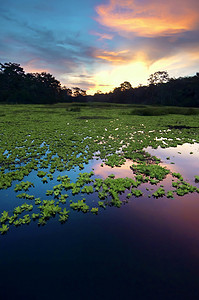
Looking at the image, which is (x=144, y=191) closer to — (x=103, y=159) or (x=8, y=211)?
(x=103, y=159)

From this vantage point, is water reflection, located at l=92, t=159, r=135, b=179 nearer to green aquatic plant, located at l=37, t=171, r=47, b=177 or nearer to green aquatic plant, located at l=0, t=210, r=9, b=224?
green aquatic plant, located at l=37, t=171, r=47, b=177

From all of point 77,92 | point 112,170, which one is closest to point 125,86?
point 77,92

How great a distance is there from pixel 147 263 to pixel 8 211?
5.29m

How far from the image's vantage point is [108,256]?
4.89 meters

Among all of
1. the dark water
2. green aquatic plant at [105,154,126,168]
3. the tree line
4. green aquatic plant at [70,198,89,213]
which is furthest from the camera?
the tree line

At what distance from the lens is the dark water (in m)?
4.04

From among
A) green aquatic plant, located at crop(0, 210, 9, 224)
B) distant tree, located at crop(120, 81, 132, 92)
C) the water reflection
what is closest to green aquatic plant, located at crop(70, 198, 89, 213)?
green aquatic plant, located at crop(0, 210, 9, 224)

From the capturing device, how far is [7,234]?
18.3 feet

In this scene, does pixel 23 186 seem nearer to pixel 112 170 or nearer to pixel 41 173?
pixel 41 173

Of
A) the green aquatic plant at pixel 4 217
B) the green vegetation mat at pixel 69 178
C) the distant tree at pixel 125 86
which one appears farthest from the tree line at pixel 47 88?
the green aquatic plant at pixel 4 217

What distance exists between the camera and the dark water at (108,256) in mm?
4039

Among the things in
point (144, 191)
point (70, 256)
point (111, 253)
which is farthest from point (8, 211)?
point (144, 191)

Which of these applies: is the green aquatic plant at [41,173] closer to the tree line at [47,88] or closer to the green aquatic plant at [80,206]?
the green aquatic plant at [80,206]

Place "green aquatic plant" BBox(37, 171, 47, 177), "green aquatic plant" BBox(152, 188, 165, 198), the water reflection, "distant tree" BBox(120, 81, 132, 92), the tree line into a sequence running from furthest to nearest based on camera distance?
1. "distant tree" BBox(120, 81, 132, 92)
2. the tree line
3. the water reflection
4. "green aquatic plant" BBox(37, 171, 47, 177)
5. "green aquatic plant" BBox(152, 188, 165, 198)
